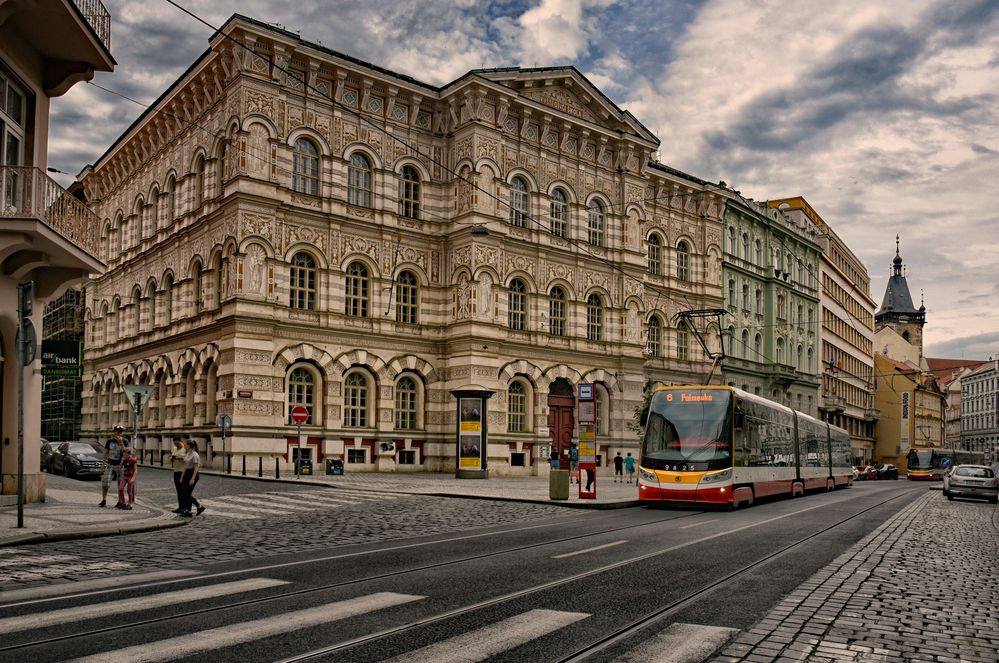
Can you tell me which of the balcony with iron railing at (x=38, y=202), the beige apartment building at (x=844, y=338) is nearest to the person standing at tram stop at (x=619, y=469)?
the balcony with iron railing at (x=38, y=202)

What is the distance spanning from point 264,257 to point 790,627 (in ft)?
99.0

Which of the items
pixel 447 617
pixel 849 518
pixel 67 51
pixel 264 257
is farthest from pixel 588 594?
pixel 264 257

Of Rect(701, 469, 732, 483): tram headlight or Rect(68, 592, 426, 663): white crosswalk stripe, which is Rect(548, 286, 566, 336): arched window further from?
Rect(68, 592, 426, 663): white crosswalk stripe

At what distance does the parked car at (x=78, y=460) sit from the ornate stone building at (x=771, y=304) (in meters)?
35.6

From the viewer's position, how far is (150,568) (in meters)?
11.2

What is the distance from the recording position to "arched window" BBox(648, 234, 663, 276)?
51.2 metres

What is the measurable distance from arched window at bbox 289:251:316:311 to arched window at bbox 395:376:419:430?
5.46m

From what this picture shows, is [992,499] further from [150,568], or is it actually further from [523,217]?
[150,568]

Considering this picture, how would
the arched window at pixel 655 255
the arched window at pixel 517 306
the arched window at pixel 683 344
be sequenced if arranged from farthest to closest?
the arched window at pixel 683 344 → the arched window at pixel 655 255 → the arched window at pixel 517 306

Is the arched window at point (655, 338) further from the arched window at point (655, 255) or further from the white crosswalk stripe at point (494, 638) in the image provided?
the white crosswalk stripe at point (494, 638)

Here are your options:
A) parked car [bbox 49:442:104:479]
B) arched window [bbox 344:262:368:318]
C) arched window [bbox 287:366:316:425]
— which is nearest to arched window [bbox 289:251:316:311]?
arched window [bbox 344:262:368:318]

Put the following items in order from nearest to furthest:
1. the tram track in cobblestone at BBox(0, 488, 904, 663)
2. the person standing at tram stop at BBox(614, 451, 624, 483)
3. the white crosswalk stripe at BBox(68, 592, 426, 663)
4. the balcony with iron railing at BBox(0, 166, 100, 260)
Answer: the white crosswalk stripe at BBox(68, 592, 426, 663)
the tram track in cobblestone at BBox(0, 488, 904, 663)
the balcony with iron railing at BBox(0, 166, 100, 260)
the person standing at tram stop at BBox(614, 451, 624, 483)

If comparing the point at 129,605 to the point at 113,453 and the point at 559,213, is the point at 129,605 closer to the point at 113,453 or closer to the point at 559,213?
the point at 113,453

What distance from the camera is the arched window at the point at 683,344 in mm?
52719
